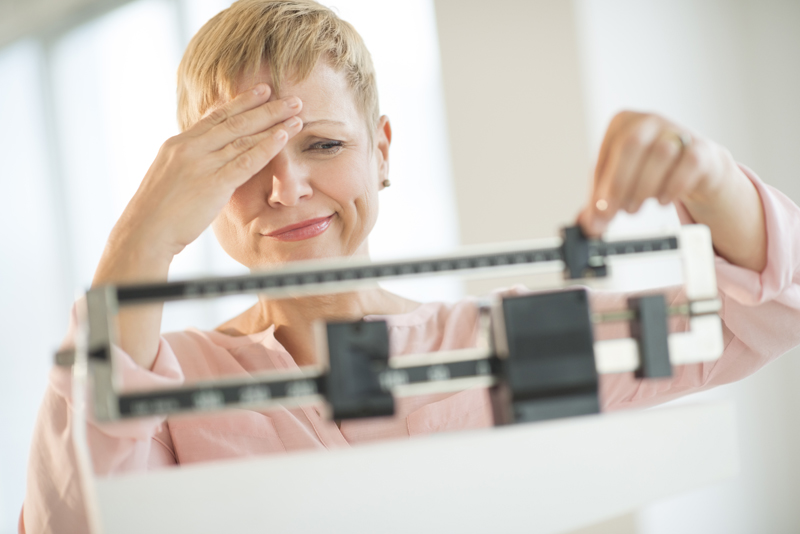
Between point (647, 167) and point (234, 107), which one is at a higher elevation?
point (234, 107)

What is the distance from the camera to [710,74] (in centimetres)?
178

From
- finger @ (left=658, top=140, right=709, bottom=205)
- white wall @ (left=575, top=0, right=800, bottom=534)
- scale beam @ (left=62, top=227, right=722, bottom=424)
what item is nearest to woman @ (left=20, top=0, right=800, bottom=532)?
finger @ (left=658, top=140, right=709, bottom=205)

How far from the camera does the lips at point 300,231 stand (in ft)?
3.28

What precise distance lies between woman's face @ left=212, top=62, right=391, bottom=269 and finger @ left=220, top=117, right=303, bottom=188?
0.05 m

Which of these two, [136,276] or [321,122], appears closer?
[136,276]

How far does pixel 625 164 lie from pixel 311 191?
0.49m

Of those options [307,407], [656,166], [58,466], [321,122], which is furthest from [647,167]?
[58,466]

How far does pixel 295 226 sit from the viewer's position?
100cm

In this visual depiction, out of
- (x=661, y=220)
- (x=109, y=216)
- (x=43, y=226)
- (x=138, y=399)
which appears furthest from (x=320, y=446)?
(x=43, y=226)

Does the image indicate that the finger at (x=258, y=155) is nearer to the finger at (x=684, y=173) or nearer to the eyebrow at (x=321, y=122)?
the eyebrow at (x=321, y=122)

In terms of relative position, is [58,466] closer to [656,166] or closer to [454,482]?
[454,482]

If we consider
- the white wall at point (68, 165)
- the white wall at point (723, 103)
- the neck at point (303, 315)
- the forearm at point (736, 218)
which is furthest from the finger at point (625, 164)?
the white wall at point (68, 165)

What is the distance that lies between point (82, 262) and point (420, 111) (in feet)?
6.36

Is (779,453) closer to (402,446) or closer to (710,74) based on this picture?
(710,74)
